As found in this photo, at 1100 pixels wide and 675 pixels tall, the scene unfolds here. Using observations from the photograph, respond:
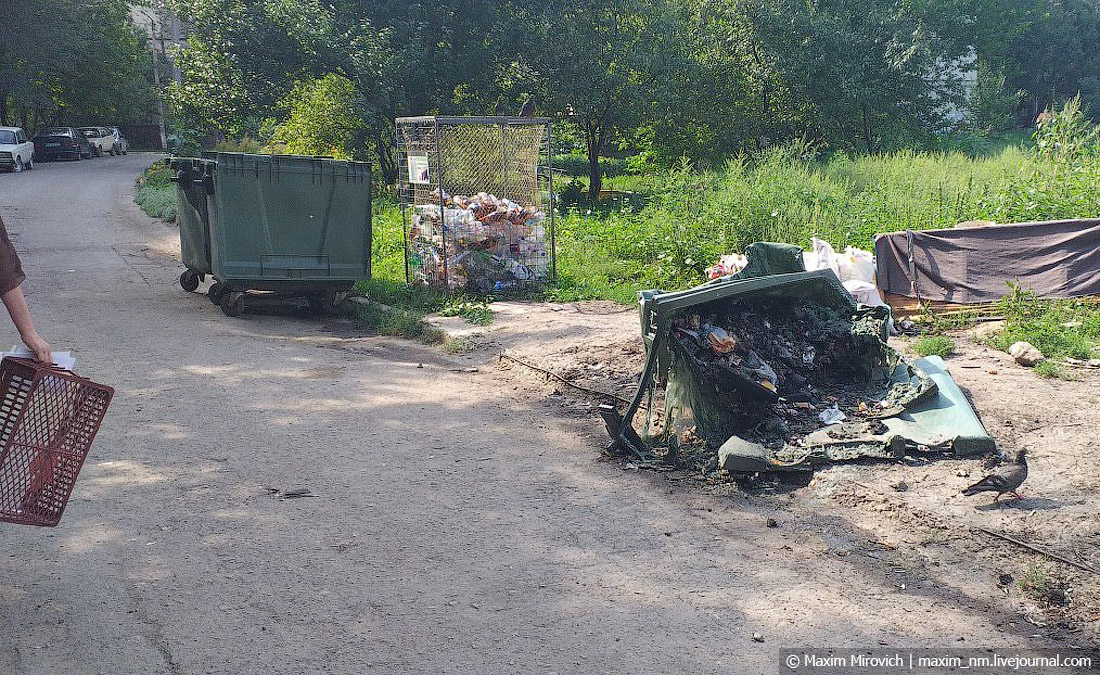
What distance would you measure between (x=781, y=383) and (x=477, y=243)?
5.16 m

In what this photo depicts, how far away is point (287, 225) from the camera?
9.62m

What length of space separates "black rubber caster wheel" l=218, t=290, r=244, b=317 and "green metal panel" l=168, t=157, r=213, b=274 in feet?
1.19

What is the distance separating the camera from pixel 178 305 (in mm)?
10430

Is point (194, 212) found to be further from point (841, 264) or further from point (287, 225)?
point (841, 264)

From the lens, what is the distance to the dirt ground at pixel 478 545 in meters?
3.54

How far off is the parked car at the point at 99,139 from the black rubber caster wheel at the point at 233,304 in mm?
36715

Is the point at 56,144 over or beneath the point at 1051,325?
over

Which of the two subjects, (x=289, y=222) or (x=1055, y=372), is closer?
(x=1055, y=372)

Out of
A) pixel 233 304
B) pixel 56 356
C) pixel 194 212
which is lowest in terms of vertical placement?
pixel 233 304

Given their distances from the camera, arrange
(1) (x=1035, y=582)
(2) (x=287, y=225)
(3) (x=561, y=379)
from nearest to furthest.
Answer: (1) (x=1035, y=582)
(3) (x=561, y=379)
(2) (x=287, y=225)

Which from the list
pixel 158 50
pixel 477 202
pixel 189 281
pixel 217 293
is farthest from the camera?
pixel 158 50

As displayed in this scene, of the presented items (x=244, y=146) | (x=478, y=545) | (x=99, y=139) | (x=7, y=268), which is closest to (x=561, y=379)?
(x=478, y=545)

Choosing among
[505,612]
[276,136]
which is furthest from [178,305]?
[276,136]

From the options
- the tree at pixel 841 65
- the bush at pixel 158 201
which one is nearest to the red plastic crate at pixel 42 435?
the bush at pixel 158 201
